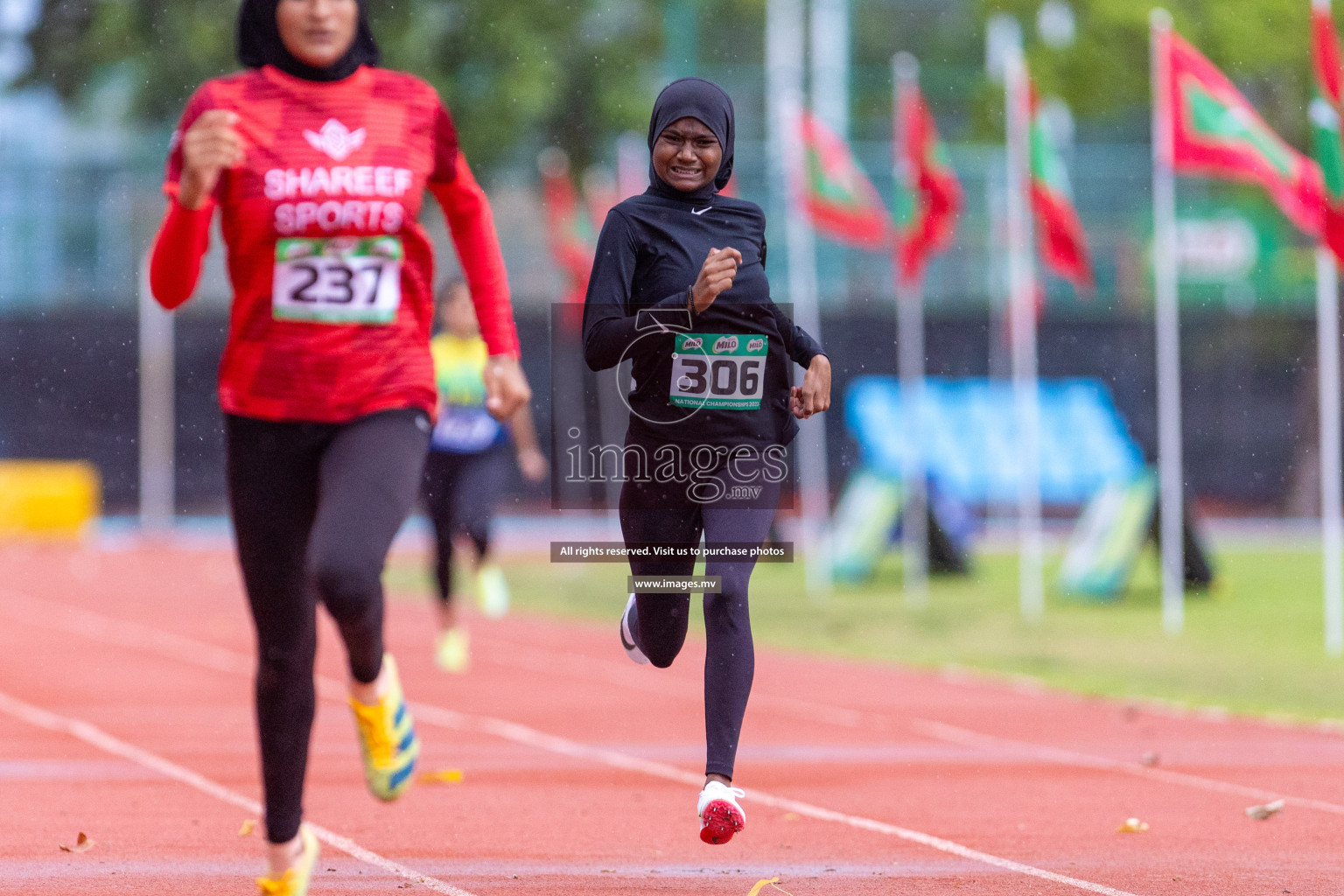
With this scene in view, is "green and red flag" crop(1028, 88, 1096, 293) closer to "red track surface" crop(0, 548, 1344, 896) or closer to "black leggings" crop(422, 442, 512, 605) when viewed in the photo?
"red track surface" crop(0, 548, 1344, 896)

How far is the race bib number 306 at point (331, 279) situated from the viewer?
5.04 meters

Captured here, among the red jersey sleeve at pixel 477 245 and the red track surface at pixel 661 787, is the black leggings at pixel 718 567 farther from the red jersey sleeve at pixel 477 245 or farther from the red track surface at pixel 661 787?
the red jersey sleeve at pixel 477 245

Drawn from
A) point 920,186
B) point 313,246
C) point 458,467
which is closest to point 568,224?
point 920,186

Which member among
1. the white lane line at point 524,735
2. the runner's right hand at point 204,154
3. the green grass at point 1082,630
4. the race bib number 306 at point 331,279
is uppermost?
the runner's right hand at point 204,154

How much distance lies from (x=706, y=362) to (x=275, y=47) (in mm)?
1454

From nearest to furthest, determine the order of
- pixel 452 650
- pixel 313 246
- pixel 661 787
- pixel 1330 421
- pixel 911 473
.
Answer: pixel 313 246
pixel 661 787
pixel 452 650
pixel 1330 421
pixel 911 473

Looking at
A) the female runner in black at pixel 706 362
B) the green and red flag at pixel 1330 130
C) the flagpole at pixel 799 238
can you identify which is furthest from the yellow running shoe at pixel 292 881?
the flagpole at pixel 799 238

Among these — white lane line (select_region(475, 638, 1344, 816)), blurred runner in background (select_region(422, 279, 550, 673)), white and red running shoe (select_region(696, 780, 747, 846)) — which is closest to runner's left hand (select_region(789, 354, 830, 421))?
white and red running shoe (select_region(696, 780, 747, 846))

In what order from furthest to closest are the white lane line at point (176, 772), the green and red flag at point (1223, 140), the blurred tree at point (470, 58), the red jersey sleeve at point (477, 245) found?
the blurred tree at point (470, 58), the green and red flag at point (1223, 140), the white lane line at point (176, 772), the red jersey sleeve at point (477, 245)

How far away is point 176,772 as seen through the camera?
902 cm

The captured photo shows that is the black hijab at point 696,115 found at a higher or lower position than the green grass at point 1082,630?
higher

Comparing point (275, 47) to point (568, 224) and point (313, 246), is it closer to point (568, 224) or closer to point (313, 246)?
point (313, 246)

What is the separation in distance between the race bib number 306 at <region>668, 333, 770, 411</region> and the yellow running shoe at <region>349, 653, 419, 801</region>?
1.13 metres

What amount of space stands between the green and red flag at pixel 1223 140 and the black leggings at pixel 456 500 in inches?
225
